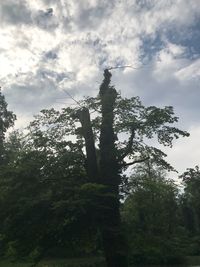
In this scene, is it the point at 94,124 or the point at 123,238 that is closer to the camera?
the point at 123,238

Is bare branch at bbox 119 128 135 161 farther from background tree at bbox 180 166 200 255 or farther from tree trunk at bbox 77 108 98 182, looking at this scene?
background tree at bbox 180 166 200 255

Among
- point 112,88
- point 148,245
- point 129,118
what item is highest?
point 112,88

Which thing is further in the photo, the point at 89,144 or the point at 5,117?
the point at 5,117

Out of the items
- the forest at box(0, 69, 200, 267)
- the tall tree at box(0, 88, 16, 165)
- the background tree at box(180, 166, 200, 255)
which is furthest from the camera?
the background tree at box(180, 166, 200, 255)

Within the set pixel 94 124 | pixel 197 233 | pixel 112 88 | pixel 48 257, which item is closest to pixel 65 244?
pixel 94 124

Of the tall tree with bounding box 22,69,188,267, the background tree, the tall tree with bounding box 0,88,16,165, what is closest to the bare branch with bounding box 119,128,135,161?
the tall tree with bounding box 22,69,188,267

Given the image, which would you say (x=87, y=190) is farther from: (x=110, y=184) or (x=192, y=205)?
(x=192, y=205)

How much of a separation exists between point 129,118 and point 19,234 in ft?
22.7

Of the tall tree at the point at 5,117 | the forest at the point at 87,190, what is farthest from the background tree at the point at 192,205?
the forest at the point at 87,190

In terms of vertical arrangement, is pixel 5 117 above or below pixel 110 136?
above

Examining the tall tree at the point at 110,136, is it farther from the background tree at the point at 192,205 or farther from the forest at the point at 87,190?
the background tree at the point at 192,205

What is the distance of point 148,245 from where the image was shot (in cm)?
1647

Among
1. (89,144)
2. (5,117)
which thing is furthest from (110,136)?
(5,117)

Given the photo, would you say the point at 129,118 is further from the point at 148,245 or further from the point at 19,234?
the point at 19,234
